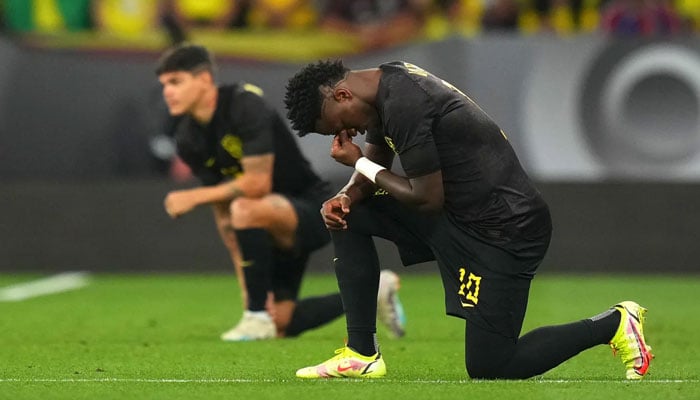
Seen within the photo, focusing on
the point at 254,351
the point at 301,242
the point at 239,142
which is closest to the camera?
the point at 254,351

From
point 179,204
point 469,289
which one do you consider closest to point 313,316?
point 179,204

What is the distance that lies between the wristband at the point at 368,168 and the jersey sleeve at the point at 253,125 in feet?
7.16

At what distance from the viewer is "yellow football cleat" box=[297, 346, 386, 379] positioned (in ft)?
21.1

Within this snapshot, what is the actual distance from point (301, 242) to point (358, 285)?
2.33 m

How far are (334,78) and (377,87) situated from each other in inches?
7.5

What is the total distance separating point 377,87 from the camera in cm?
615

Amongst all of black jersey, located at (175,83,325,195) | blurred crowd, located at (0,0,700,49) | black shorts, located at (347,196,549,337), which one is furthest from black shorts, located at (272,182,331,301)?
blurred crowd, located at (0,0,700,49)

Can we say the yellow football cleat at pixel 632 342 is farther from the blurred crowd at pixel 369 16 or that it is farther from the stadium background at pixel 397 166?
the blurred crowd at pixel 369 16

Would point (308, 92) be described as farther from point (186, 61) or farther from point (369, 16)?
point (369, 16)

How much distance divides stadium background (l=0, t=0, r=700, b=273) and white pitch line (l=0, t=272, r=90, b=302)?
0.38 m

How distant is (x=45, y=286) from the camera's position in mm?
13227

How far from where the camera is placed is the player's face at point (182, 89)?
8398mm

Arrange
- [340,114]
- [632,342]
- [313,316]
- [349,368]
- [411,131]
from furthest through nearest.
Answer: [313,316]
[349,368]
[632,342]
[340,114]
[411,131]

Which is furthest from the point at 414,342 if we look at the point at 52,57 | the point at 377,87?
the point at 52,57
